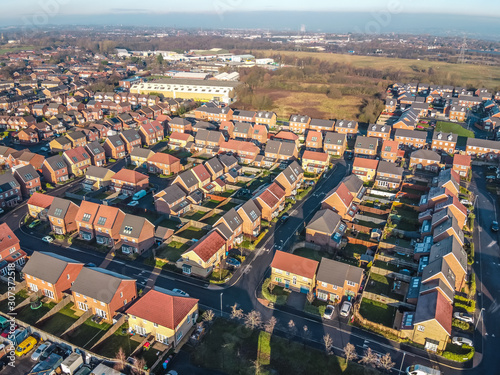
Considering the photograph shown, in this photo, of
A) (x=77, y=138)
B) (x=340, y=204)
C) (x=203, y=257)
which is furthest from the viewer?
(x=77, y=138)

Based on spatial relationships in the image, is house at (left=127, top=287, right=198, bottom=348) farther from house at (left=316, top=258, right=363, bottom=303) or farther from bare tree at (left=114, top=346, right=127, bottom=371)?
house at (left=316, top=258, right=363, bottom=303)

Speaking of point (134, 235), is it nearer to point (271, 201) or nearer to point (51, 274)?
point (51, 274)

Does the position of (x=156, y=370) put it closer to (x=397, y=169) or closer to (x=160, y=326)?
(x=160, y=326)

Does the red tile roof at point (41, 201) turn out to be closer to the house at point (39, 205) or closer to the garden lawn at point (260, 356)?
the house at point (39, 205)

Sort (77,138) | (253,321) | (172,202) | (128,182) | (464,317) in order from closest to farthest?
(253,321) → (464,317) → (172,202) → (128,182) → (77,138)

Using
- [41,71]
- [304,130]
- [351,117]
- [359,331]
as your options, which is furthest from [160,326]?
[41,71]

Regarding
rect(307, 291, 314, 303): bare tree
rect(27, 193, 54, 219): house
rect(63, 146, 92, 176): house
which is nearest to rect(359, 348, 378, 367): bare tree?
rect(307, 291, 314, 303): bare tree

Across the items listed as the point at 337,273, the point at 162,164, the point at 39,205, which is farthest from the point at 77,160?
the point at 337,273
